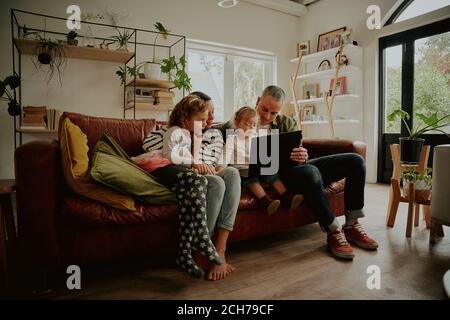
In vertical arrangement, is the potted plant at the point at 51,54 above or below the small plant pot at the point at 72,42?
below

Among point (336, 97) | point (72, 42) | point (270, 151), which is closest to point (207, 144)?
point (270, 151)

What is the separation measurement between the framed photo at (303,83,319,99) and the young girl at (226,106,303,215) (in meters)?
3.43

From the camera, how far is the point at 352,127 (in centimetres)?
452

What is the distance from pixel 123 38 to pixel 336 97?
3.04 meters

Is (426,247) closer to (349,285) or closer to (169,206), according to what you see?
(349,285)

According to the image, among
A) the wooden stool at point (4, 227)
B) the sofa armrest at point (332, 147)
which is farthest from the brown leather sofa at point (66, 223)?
the sofa armrest at point (332, 147)

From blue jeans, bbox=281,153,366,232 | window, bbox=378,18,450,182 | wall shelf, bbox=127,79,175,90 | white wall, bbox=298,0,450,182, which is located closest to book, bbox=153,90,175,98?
wall shelf, bbox=127,79,175,90

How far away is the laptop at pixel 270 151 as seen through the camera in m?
1.64

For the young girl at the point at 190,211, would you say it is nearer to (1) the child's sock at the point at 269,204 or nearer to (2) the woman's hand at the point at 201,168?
(2) the woman's hand at the point at 201,168

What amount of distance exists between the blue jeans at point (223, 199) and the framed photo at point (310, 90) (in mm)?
3865

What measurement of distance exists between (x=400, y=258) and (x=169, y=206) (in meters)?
1.23

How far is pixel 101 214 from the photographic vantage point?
49.6 inches

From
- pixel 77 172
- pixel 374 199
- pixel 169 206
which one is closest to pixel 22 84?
pixel 77 172

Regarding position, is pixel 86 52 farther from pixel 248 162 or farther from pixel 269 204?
pixel 269 204
